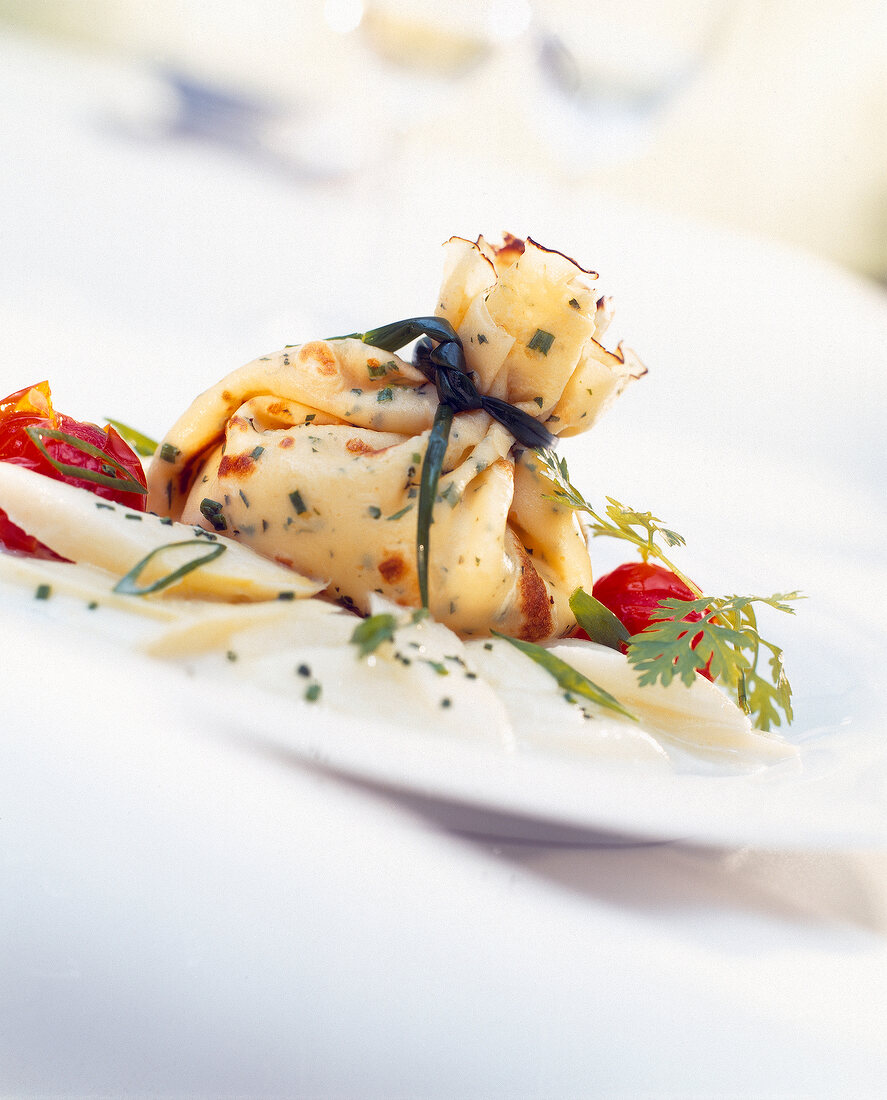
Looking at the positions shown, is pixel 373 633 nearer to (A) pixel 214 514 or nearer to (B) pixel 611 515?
(A) pixel 214 514

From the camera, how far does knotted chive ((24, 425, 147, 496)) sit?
144cm

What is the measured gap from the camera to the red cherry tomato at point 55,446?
61.8 inches

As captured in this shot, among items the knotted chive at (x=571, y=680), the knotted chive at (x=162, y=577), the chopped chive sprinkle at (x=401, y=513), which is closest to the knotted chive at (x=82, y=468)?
the knotted chive at (x=162, y=577)

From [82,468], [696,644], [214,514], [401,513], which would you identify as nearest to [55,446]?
[82,468]

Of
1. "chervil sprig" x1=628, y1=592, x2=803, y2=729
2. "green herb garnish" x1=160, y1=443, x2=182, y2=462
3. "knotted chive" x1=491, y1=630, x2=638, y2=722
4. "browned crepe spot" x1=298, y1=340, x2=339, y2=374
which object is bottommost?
"knotted chive" x1=491, y1=630, x2=638, y2=722

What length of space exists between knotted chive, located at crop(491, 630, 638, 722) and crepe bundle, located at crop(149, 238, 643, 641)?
6.1 inches

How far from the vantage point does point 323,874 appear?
108 centimetres

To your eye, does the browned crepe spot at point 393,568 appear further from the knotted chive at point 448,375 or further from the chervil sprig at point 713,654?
the chervil sprig at point 713,654

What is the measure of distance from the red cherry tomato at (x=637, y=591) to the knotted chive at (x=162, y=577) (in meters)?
0.81

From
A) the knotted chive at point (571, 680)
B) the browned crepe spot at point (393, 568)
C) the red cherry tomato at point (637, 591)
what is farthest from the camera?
the red cherry tomato at point (637, 591)

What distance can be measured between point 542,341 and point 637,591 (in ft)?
1.72

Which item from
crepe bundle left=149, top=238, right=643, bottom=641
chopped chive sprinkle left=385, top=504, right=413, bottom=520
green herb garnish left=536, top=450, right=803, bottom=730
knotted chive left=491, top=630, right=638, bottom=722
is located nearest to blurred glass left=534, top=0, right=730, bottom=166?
crepe bundle left=149, top=238, right=643, bottom=641

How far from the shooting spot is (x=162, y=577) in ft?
3.98

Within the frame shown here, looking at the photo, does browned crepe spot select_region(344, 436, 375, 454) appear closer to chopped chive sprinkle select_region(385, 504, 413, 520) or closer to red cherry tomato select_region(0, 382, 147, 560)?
chopped chive sprinkle select_region(385, 504, 413, 520)
